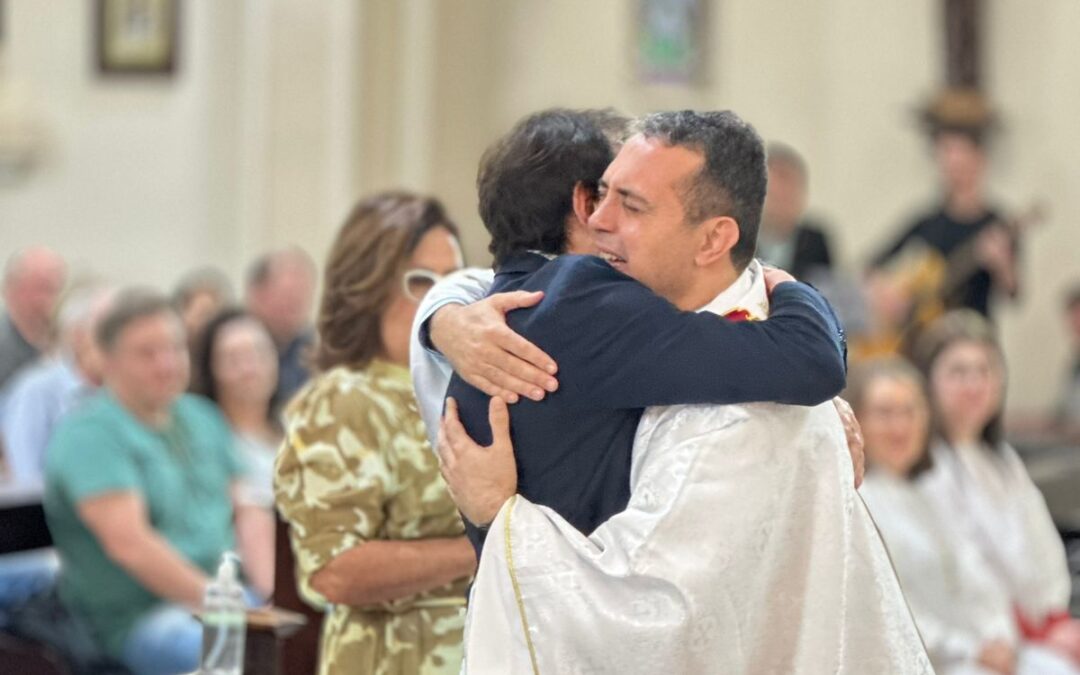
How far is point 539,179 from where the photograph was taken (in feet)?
7.70

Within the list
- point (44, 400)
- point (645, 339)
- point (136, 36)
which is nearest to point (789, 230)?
point (44, 400)

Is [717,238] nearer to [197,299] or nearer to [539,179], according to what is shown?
[539,179]

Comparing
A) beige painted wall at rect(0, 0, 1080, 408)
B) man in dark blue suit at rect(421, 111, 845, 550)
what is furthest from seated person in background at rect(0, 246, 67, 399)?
man in dark blue suit at rect(421, 111, 845, 550)

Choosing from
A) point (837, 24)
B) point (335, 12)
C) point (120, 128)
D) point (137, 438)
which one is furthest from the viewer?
point (837, 24)

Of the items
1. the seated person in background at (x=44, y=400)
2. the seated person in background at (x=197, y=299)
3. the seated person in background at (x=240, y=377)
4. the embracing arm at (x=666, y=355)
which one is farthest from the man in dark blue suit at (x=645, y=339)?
the seated person in background at (x=197, y=299)

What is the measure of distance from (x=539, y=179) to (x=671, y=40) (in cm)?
908

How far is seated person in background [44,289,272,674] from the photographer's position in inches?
180

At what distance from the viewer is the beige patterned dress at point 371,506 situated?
2871mm

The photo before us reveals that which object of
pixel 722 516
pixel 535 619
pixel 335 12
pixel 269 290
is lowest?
pixel 269 290

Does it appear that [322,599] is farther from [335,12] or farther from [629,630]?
[335,12]

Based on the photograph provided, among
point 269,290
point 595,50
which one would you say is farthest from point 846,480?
point 595,50

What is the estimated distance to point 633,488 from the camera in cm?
218

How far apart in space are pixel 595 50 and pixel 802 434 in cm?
924

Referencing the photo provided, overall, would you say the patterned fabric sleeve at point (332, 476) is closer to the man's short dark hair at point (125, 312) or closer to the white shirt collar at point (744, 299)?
the white shirt collar at point (744, 299)
